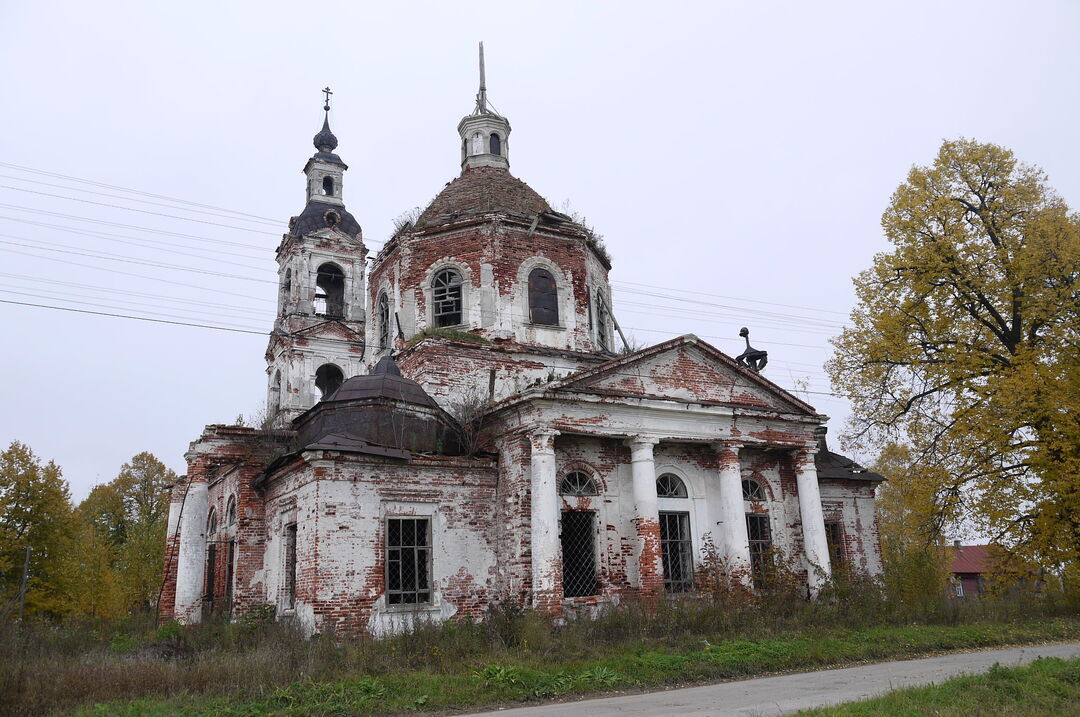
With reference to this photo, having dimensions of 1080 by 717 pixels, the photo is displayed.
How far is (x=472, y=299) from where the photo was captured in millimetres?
17766

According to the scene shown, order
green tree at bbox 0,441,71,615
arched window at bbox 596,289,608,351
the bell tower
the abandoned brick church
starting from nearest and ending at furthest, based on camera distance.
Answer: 1. the abandoned brick church
2. arched window at bbox 596,289,608,351
3. green tree at bbox 0,441,71,615
4. the bell tower

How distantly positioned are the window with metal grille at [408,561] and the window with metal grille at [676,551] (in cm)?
467

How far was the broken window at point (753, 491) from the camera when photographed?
670 inches

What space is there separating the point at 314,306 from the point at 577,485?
15.7 m

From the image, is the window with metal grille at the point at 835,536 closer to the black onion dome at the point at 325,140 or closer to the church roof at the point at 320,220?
the church roof at the point at 320,220

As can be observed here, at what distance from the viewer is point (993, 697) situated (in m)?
7.37

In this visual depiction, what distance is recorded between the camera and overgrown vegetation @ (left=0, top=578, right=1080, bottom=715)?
8.34m

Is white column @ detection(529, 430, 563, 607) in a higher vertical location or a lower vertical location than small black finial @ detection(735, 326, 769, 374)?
lower

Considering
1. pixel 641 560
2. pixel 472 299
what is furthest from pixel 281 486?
pixel 641 560

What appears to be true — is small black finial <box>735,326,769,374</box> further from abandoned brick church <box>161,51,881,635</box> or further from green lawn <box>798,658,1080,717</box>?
green lawn <box>798,658,1080,717</box>

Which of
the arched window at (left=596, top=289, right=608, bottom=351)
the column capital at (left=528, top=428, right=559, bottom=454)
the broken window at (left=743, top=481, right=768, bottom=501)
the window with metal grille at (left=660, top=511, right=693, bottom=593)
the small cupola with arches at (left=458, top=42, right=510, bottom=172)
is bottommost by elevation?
the window with metal grille at (left=660, top=511, right=693, bottom=593)

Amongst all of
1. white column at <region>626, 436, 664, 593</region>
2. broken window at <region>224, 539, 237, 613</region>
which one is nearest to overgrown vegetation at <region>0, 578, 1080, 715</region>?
white column at <region>626, 436, 664, 593</region>

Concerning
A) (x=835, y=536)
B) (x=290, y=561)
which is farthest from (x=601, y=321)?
(x=290, y=561)

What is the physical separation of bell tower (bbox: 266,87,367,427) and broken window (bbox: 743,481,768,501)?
554 inches
